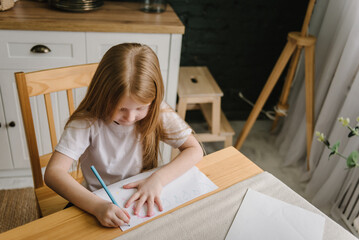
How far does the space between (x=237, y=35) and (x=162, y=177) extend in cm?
162

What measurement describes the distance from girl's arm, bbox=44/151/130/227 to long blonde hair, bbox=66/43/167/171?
0.45 ft

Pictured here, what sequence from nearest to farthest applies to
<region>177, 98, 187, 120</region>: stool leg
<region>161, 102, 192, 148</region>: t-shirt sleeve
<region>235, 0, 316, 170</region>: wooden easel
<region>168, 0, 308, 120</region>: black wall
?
Result: <region>161, 102, 192, 148</region>: t-shirt sleeve, <region>235, 0, 316, 170</region>: wooden easel, <region>177, 98, 187, 120</region>: stool leg, <region>168, 0, 308, 120</region>: black wall

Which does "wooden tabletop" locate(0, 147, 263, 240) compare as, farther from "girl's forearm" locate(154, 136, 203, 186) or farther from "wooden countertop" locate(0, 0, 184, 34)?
"wooden countertop" locate(0, 0, 184, 34)

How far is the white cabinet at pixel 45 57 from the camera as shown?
→ 60.9 inches

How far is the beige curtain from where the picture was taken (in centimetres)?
166

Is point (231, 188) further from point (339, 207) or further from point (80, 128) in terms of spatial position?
point (339, 207)

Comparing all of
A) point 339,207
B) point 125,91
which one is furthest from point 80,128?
point 339,207

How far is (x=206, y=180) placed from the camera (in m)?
0.90

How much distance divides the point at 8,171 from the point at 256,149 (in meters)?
1.56

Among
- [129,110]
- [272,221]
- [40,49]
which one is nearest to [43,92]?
[129,110]

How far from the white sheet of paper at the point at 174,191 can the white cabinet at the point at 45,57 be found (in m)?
0.90

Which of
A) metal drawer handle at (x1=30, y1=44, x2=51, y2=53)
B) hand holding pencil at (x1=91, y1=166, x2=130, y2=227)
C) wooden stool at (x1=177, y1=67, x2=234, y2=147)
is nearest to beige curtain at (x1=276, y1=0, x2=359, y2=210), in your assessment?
wooden stool at (x1=177, y1=67, x2=234, y2=147)

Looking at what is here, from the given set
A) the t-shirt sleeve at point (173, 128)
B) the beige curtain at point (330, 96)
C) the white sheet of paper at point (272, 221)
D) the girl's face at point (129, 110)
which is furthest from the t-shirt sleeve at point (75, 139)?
the beige curtain at point (330, 96)

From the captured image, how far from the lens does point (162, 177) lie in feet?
2.91
